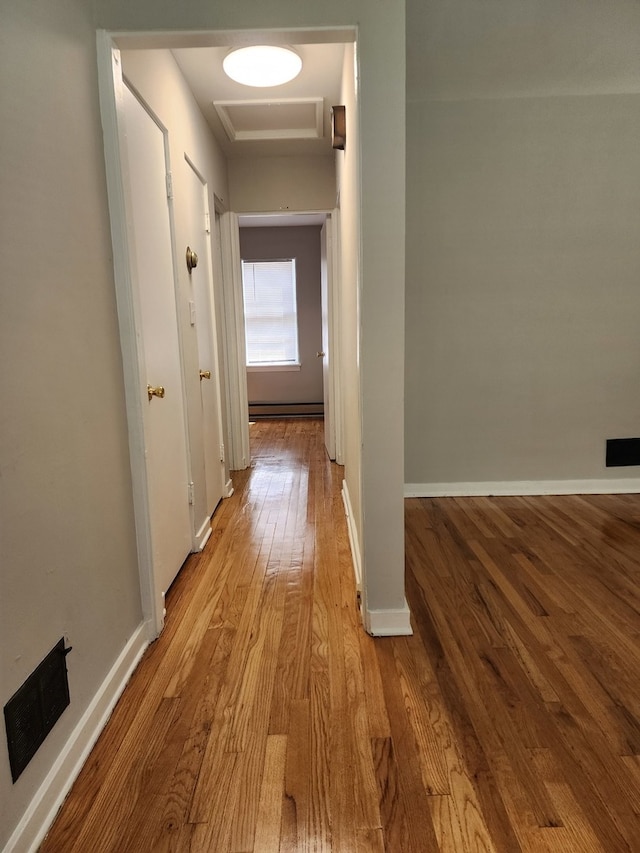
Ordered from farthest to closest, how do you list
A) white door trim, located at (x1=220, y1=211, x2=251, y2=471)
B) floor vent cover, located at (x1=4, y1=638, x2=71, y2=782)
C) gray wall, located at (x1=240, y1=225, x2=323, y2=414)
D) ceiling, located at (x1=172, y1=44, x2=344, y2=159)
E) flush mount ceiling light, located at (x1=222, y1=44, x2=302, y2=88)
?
gray wall, located at (x1=240, y1=225, x2=323, y2=414)
white door trim, located at (x1=220, y1=211, x2=251, y2=471)
ceiling, located at (x1=172, y1=44, x2=344, y2=159)
flush mount ceiling light, located at (x1=222, y1=44, x2=302, y2=88)
floor vent cover, located at (x1=4, y1=638, x2=71, y2=782)

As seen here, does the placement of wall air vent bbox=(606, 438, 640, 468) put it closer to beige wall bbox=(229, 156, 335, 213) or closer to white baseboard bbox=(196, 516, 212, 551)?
white baseboard bbox=(196, 516, 212, 551)

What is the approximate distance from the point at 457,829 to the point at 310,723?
49cm

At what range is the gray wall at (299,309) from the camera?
7070 mm

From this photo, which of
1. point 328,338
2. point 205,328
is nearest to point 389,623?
point 205,328

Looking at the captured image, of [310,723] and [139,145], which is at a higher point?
[139,145]

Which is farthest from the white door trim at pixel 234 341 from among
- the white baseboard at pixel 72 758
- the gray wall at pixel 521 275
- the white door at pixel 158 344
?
the white baseboard at pixel 72 758

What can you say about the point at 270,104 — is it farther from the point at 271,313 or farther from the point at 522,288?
the point at 271,313

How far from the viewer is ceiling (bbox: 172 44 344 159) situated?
268cm

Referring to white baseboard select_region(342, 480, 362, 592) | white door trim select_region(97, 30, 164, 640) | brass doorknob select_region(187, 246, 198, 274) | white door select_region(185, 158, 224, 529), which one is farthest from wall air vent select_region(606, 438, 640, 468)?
white door trim select_region(97, 30, 164, 640)

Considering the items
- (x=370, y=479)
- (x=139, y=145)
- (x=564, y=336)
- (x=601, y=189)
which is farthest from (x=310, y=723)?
Answer: (x=601, y=189)

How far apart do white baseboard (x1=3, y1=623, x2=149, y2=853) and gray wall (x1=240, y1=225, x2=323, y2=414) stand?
18.4ft

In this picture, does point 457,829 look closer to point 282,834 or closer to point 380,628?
point 282,834

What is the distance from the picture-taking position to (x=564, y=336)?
11.5 feet

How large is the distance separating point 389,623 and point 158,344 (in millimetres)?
1416
